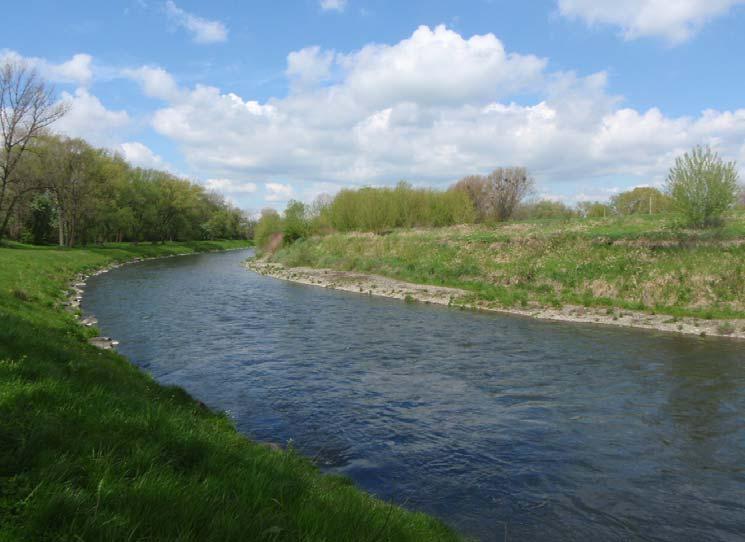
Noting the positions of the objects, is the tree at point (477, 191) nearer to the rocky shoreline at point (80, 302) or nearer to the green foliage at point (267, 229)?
the green foliage at point (267, 229)

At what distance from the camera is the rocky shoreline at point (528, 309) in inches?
862

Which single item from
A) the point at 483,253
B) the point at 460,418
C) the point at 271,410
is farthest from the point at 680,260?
the point at 271,410

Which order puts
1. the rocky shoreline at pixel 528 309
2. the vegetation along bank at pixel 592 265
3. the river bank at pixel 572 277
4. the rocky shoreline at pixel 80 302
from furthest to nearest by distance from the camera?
1. the vegetation along bank at pixel 592 265
2. the river bank at pixel 572 277
3. the rocky shoreline at pixel 528 309
4. the rocky shoreline at pixel 80 302

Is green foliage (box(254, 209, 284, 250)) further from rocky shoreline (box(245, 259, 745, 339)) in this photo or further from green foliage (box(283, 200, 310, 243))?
rocky shoreline (box(245, 259, 745, 339))

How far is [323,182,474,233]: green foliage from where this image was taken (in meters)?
63.6

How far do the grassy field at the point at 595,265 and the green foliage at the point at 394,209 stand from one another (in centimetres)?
Answer: 1739

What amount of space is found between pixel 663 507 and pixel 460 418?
4.42m

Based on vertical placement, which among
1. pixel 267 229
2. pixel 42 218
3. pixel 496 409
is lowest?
pixel 496 409

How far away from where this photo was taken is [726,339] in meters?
20.3

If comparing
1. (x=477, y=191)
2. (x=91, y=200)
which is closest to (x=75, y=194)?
(x=91, y=200)

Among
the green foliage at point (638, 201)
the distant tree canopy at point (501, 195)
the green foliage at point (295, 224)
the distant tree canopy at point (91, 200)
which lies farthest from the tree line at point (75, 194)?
the green foliage at point (638, 201)

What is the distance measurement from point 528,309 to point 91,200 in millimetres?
55428

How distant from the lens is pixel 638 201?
75.6 m

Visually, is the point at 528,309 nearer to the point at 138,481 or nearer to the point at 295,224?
the point at 138,481
